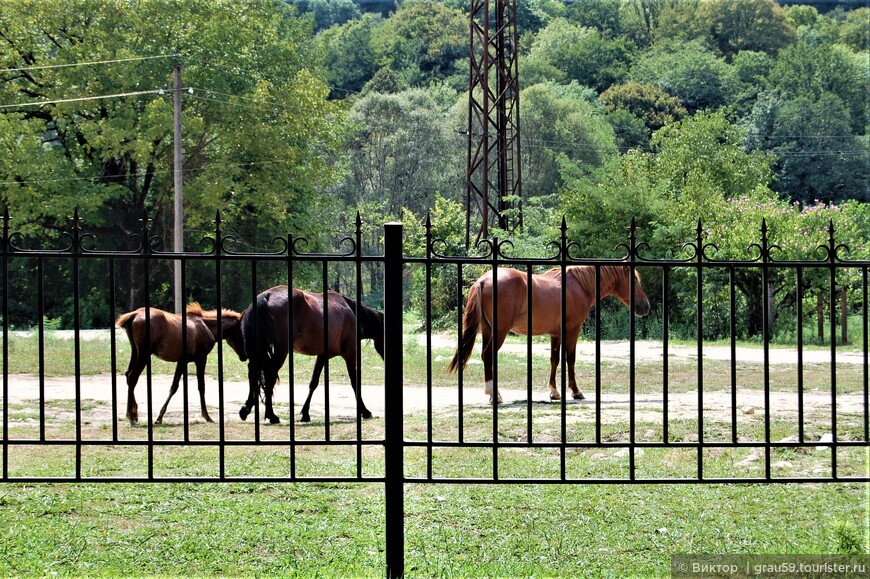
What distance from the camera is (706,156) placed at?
144 feet

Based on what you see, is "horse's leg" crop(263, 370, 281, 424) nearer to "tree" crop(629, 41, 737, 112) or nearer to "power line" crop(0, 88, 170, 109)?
"power line" crop(0, 88, 170, 109)

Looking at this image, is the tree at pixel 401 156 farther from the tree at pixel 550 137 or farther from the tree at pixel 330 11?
the tree at pixel 330 11

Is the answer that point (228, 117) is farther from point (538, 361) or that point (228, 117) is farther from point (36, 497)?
point (36, 497)

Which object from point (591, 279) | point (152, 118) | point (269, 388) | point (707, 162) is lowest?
point (269, 388)

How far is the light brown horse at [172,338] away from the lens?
10.7 meters

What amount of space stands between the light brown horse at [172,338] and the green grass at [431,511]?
56 cm

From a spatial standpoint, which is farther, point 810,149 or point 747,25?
point 747,25

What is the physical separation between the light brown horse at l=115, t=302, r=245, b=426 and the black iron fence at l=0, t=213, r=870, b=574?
0.47m

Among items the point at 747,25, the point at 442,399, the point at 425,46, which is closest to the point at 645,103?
the point at 747,25

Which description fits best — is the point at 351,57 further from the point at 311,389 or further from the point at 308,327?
the point at 311,389

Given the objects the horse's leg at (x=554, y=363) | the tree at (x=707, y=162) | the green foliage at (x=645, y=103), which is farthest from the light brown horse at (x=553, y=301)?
the green foliage at (x=645, y=103)

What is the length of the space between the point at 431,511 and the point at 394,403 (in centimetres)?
202

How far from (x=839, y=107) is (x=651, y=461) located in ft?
198

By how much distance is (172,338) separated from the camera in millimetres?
11297
